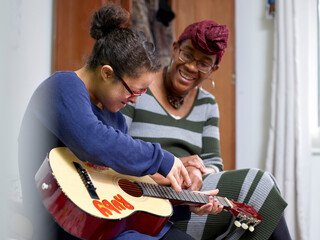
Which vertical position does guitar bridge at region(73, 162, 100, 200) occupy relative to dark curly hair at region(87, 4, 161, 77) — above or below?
below

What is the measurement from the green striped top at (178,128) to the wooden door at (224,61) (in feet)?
2.94

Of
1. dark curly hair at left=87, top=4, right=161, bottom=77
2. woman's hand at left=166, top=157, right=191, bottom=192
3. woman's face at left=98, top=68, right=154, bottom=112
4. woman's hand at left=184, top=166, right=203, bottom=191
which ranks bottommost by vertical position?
woman's hand at left=184, top=166, right=203, bottom=191

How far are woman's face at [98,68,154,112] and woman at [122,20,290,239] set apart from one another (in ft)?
0.87

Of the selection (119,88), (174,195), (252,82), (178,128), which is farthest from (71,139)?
(252,82)

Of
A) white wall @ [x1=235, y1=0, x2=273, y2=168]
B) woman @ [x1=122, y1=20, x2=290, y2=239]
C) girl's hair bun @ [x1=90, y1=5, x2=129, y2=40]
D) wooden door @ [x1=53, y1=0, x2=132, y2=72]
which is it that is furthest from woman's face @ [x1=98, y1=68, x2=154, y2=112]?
white wall @ [x1=235, y1=0, x2=273, y2=168]

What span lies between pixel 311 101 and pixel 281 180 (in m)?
0.56

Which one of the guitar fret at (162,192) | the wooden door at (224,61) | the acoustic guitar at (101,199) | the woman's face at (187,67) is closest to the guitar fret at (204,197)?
the acoustic guitar at (101,199)

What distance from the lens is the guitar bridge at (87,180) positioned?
71 cm

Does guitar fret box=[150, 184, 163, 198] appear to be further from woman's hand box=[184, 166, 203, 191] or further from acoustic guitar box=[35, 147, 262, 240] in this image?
woman's hand box=[184, 166, 203, 191]

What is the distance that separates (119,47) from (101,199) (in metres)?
0.38

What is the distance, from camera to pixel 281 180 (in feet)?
7.14

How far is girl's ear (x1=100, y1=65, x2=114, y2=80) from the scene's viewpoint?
2.77ft

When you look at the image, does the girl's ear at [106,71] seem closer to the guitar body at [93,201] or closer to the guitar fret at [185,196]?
the guitar body at [93,201]

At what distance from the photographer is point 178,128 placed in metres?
1.31
